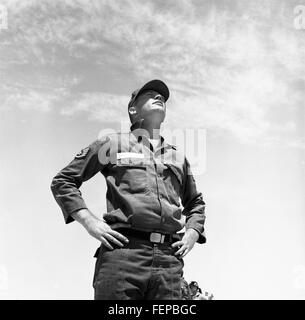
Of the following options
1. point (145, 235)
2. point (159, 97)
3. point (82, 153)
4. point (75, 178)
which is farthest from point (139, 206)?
point (159, 97)

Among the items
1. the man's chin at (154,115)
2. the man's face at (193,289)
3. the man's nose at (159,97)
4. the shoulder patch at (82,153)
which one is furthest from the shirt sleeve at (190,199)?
the man's face at (193,289)

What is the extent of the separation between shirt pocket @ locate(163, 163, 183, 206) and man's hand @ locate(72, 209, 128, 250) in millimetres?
631

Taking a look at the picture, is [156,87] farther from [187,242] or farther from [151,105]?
[187,242]

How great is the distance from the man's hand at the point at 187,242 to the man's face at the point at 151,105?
114 centimetres

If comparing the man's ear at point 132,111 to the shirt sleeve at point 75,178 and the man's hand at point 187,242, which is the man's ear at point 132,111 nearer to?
the shirt sleeve at point 75,178

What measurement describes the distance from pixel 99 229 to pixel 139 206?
1.24 feet

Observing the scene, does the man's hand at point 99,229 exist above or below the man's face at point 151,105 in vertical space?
below

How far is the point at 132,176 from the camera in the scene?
358 centimetres

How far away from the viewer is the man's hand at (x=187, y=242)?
346 cm
